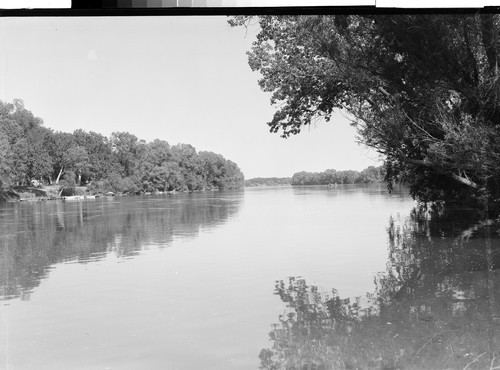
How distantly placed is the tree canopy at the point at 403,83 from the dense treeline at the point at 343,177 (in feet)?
3.32

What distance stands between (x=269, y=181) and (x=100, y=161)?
2.29 meters

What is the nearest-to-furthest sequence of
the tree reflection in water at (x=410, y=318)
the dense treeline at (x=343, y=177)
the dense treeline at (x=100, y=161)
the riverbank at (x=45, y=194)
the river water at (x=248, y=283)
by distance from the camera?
the tree reflection in water at (x=410, y=318) → the river water at (x=248, y=283) → the dense treeline at (x=100, y=161) → the riverbank at (x=45, y=194) → the dense treeline at (x=343, y=177)

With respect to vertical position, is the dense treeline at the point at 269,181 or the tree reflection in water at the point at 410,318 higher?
the dense treeline at the point at 269,181

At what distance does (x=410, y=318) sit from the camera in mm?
4492

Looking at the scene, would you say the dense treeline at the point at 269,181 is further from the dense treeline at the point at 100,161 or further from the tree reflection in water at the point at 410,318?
the tree reflection in water at the point at 410,318

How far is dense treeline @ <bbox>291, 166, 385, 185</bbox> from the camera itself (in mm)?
8555

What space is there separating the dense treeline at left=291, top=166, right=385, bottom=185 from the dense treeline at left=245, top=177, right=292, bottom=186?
469mm

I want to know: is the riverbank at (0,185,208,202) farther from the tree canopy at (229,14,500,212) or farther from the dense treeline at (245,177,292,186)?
the tree canopy at (229,14,500,212)

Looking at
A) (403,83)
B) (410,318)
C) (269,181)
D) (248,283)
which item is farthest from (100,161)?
(410,318)

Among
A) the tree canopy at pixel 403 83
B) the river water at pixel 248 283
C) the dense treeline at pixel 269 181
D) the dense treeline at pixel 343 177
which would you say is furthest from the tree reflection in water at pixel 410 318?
the dense treeline at pixel 343 177

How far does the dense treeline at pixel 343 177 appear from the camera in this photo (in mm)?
8555

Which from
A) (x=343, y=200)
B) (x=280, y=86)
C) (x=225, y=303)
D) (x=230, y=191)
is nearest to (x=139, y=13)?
(x=225, y=303)

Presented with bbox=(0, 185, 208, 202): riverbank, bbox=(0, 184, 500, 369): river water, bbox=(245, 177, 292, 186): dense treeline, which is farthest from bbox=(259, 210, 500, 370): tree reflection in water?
bbox=(0, 185, 208, 202): riverbank

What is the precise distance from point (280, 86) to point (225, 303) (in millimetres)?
3057
